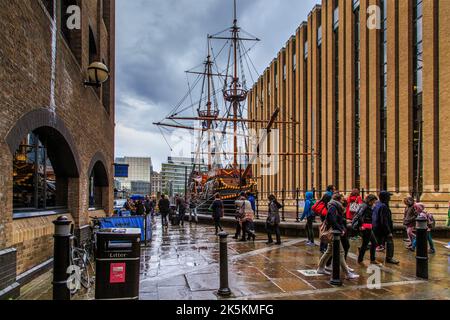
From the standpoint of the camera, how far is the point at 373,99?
28.5m

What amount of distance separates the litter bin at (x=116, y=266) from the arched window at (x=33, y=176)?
313 cm

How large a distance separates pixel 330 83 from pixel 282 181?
14628 millimetres

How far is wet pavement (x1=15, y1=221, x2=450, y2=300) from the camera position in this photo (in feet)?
20.3

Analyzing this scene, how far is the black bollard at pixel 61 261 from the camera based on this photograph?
175 inches

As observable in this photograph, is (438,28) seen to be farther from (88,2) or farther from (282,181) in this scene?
(282,181)

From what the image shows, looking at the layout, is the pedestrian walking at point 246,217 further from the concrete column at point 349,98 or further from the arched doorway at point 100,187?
the concrete column at point 349,98

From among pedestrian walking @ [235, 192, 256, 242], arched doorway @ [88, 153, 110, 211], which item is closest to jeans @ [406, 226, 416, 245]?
pedestrian walking @ [235, 192, 256, 242]

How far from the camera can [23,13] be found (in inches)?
255

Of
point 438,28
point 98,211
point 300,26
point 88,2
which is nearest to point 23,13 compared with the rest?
point 88,2

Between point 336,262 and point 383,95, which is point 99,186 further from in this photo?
point 383,95

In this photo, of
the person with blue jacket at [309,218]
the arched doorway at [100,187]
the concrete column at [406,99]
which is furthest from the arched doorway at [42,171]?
the concrete column at [406,99]

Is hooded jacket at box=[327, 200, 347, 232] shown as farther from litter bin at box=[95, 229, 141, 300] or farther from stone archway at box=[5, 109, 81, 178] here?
stone archway at box=[5, 109, 81, 178]

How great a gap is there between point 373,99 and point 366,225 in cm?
2197

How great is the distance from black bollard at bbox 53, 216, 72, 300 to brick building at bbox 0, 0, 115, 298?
154cm
